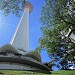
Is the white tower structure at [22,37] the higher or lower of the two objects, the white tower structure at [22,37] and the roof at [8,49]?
the higher

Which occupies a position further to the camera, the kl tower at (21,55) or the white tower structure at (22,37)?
the white tower structure at (22,37)

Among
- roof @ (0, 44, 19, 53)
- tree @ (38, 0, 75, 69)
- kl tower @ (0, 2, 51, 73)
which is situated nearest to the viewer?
tree @ (38, 0, 75, 69)

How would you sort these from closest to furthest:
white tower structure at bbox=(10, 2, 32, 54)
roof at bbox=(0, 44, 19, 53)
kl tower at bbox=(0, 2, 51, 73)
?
kl tower at bbox=(0, 2, 51, 73)
roof at bbox=(0, 44, 19, 53)
white tower structure at bbox=(10, 2, 32, 54)

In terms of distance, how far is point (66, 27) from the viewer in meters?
27.4

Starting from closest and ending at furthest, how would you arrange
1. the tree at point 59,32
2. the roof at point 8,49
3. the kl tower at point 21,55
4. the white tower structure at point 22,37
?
the tree at point 59,32, the kl tower at point 21,55, the roof at point 8,49, the white tower structure at point 22,37

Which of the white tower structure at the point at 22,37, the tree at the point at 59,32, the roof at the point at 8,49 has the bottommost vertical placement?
the tree at the point at 59,32

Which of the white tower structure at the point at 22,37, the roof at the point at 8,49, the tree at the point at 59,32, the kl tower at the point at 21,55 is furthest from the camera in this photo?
the white tower structure at the point at 22,37

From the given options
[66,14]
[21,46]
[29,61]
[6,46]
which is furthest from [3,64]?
[66,14]

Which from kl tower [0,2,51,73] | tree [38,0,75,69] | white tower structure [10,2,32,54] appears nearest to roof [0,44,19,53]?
kl tower [0,2,51,73]

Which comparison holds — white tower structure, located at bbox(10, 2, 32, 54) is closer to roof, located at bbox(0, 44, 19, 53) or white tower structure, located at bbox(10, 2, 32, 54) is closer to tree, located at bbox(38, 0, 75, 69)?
roof, located at bbox(0, 44, 19, 53)

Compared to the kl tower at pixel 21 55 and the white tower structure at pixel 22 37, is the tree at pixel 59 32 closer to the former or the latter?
the kl tower at pixel 21 55

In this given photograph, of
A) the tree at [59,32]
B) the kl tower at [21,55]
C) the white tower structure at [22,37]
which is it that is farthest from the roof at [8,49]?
the tree at [59,32]

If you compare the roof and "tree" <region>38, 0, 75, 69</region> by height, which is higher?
the roof

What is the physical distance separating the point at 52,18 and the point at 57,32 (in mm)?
1878
